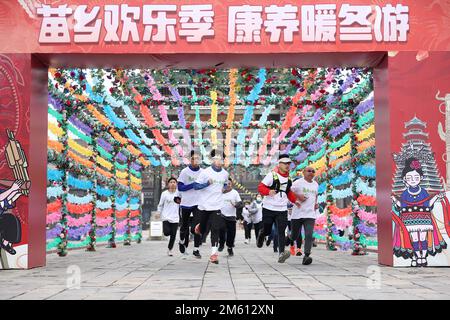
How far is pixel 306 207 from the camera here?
11.8m

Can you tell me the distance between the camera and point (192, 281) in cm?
834

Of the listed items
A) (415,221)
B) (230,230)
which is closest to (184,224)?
(230,230)

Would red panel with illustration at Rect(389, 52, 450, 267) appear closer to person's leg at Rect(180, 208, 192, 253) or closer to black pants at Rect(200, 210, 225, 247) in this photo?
black pants at Rect(200, 210, 225, 247)

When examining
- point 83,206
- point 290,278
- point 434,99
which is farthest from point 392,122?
point 83,206

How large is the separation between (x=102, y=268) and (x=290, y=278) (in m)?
3.51

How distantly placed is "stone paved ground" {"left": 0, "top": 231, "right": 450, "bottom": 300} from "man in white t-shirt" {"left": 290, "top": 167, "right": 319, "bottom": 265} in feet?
1.78

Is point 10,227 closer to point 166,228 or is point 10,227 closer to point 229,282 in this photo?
point 229,282

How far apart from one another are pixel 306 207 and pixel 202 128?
6115 mm

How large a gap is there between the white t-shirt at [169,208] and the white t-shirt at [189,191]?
44.6 inches

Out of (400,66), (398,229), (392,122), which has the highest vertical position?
(400,66)

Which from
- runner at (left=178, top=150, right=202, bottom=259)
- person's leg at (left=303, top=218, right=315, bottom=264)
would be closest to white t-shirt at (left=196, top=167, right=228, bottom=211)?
runner at (left=178, top=150, right=202, bottom=259)

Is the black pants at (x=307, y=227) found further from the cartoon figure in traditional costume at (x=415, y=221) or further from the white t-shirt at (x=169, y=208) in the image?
the white t-shirt at (x=169, y=208)

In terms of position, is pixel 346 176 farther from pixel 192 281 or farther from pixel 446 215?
pixel 192 281

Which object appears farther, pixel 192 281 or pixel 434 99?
pixel 434 99
